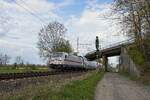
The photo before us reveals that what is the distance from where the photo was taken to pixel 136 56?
1861 inches

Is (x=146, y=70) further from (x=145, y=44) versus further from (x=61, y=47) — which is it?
(x=61, y=47)

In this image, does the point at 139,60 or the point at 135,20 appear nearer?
the point at 135,20

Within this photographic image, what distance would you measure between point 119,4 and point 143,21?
3.74 meters

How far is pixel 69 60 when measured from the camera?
164 feet

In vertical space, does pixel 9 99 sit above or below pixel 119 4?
below

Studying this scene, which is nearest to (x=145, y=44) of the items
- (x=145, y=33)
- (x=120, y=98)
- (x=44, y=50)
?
(x=145, y=33)

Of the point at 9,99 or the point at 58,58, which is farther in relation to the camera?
the point at 58,58

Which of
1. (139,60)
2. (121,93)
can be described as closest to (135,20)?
(139,60)

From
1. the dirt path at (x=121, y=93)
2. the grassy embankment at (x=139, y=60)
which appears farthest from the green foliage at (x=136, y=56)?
the dirt path at (x=121, y=93)

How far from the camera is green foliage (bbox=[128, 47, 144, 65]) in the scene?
4468cm

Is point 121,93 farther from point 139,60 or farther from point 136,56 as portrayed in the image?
point 136,56

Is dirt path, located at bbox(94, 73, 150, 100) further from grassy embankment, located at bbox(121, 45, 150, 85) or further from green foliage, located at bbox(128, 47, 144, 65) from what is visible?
green foliage, located at bbox(128, 47, 144, 65)

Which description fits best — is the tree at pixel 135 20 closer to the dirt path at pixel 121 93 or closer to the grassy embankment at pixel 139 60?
the grassy embankment at pixel 139 60

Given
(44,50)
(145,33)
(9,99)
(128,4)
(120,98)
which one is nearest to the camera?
(9,99)
